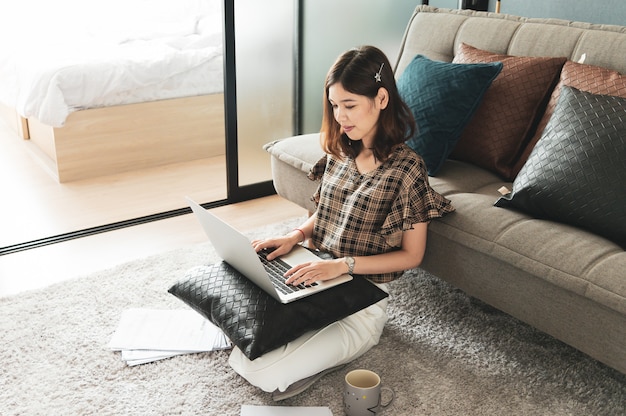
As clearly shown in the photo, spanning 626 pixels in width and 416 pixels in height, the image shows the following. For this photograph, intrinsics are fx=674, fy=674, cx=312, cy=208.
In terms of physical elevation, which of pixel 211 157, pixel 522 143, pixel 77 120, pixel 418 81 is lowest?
pixel 211 157

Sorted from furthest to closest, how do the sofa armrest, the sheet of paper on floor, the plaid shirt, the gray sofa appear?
the sofa armrest, the plaid shirt, the sheet of paper on floor, the gray sofa

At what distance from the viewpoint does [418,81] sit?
90.5 inches

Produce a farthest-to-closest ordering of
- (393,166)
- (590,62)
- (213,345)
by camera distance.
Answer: (590,62), (213,345), (393,166)

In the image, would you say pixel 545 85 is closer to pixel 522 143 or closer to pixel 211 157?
pixel 522 143

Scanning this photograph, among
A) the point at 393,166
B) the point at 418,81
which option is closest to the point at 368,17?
the point at 418,81

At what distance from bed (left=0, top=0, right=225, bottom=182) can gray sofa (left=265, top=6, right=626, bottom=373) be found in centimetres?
138

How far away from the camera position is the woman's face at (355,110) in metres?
1.82

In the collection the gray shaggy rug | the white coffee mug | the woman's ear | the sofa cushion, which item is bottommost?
the gray shaggy rug

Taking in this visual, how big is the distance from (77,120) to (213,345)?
1.94m

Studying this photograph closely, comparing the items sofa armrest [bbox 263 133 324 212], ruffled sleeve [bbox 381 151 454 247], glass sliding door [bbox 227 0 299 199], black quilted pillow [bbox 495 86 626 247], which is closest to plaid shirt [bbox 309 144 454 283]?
ruffled sleeve [bbox 381 151 454 247]

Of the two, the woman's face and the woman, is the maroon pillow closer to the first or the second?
the woman

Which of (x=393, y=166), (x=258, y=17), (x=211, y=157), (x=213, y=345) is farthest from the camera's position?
(x=211, y=157)

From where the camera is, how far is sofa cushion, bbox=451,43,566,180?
7.32 ft

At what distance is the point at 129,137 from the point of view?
368 centimetres
